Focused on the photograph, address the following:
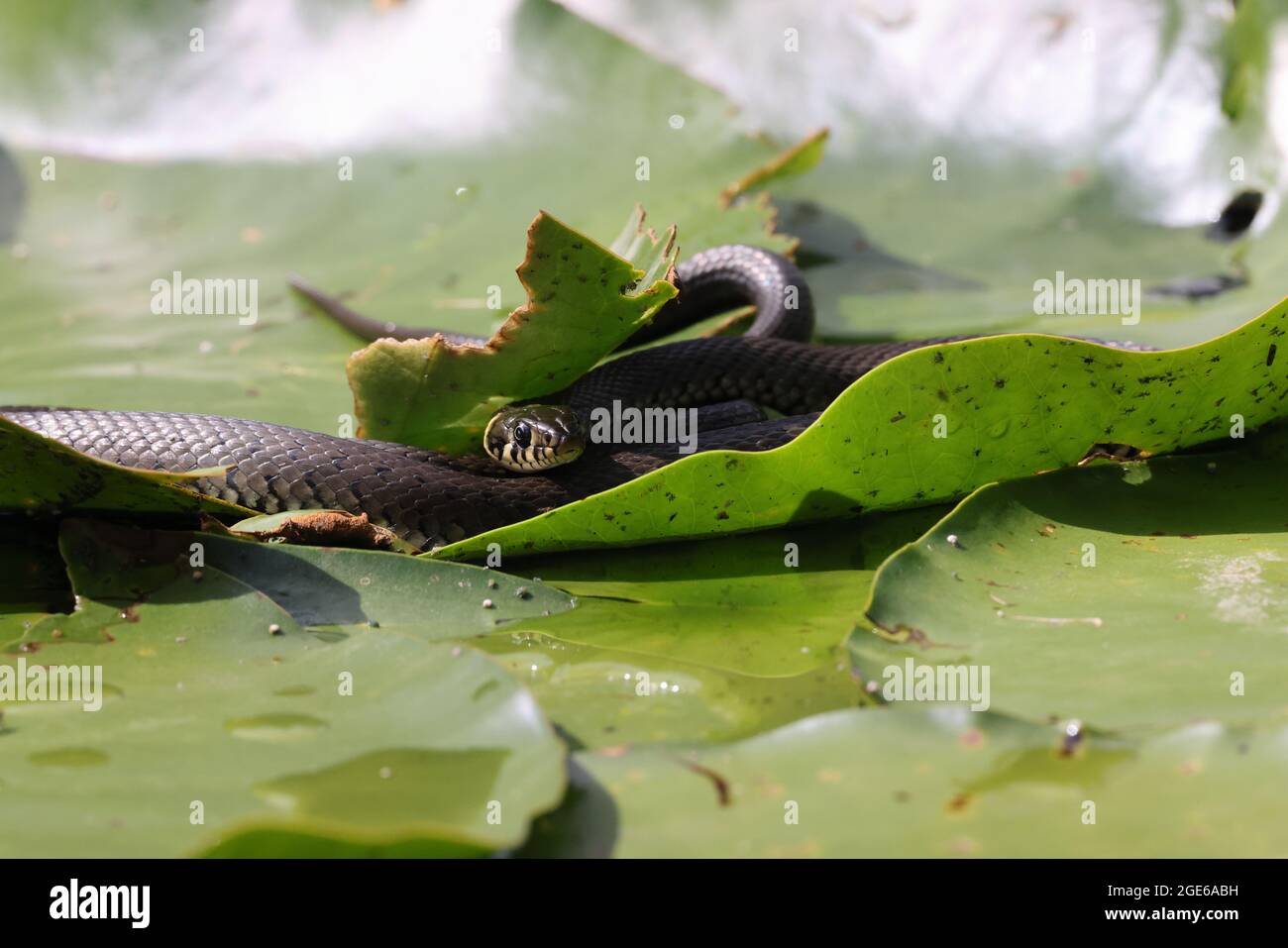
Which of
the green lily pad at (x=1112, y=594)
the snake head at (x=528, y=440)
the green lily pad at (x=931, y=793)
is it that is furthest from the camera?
the snake head at (x=528, y=440)

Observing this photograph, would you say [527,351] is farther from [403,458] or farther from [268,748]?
[268,748]

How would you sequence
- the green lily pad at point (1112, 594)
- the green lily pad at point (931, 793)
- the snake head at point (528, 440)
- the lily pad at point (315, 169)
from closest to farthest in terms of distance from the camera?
the green lily pad at point (931, 793)
the green lily pad at point (1112, 594)
the snake head at point (528, 440)
the lily pad at point (315, 169)

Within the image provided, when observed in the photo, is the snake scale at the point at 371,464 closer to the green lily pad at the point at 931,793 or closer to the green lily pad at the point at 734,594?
the green lily pad at the point at 734,594

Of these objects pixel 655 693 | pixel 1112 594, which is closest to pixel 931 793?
pixel 655 693

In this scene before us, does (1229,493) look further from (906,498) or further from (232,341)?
(232,341)

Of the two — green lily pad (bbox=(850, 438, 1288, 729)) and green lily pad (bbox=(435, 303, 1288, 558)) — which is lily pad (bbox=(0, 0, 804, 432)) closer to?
green lily pad (bbox=(435, 303, 1288, 558))

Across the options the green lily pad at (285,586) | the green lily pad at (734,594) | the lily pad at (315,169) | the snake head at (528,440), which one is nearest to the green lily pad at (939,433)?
the green lily pad at (734,594)
